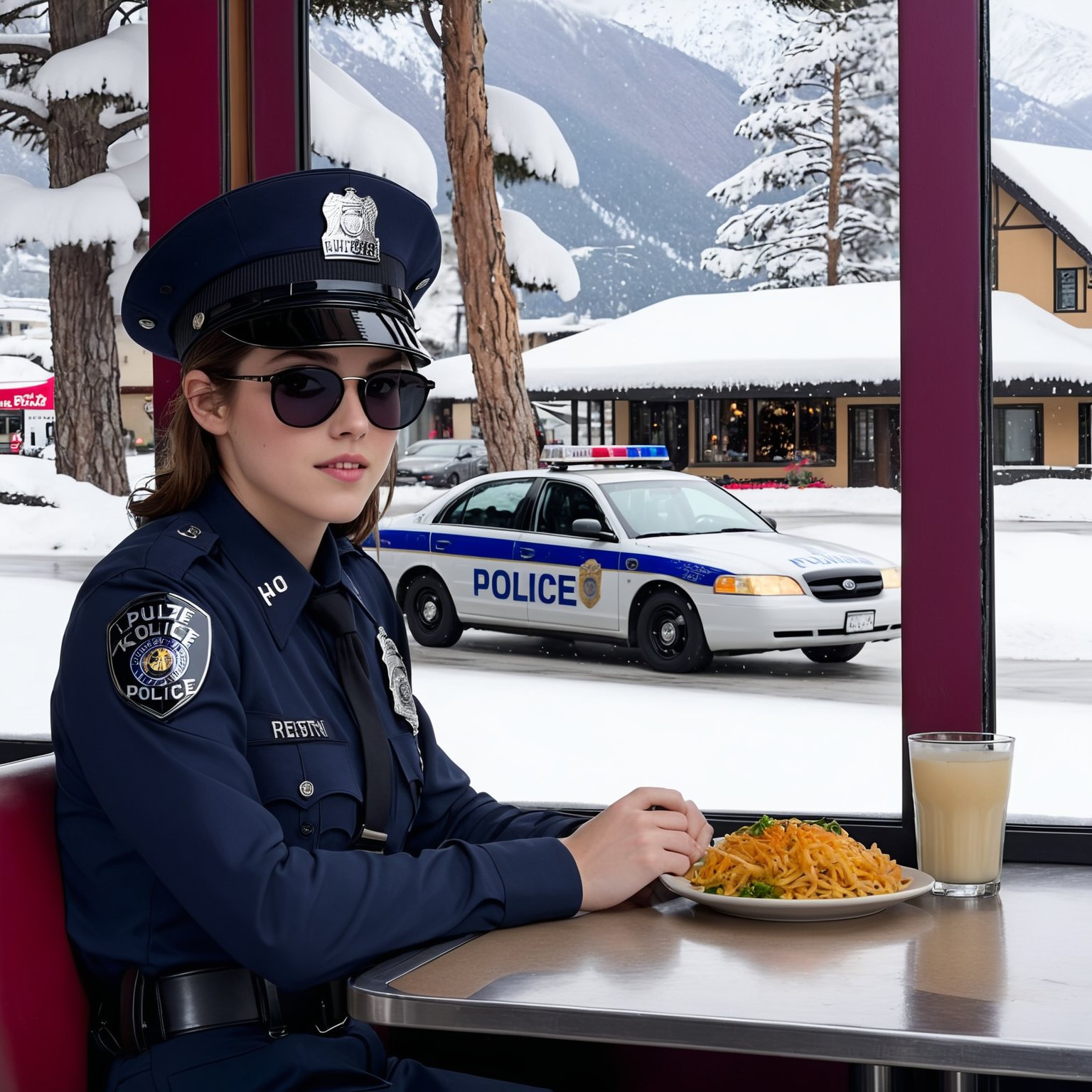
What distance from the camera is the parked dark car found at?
2635mm

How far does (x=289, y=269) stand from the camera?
150cm

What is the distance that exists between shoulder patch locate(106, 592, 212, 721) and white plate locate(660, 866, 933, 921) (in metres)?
0.54

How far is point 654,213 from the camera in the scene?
2500mm

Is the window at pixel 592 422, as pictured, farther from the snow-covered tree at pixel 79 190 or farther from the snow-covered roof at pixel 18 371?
the snow-covered roof at pixel 18 371

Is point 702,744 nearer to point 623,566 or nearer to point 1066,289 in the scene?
point 623,566

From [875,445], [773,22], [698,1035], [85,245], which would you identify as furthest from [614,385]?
[698,1035]

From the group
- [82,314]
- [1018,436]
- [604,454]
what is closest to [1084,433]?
[1018,436]

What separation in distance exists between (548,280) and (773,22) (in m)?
0.59

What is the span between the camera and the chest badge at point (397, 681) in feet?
5.32

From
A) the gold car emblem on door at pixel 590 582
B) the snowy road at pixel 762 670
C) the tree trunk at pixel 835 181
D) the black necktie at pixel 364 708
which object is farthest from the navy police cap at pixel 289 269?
the gold car emblem on door at pixel 590 582

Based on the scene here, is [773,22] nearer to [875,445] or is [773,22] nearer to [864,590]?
[875,445]

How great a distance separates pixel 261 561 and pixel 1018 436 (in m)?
1.17

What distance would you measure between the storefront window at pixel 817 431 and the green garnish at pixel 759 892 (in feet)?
3.46

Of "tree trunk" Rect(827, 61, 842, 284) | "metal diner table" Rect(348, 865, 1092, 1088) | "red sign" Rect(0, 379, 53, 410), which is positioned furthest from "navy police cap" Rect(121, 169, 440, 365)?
"red sign" Rect(0, 379, 53, 410)
